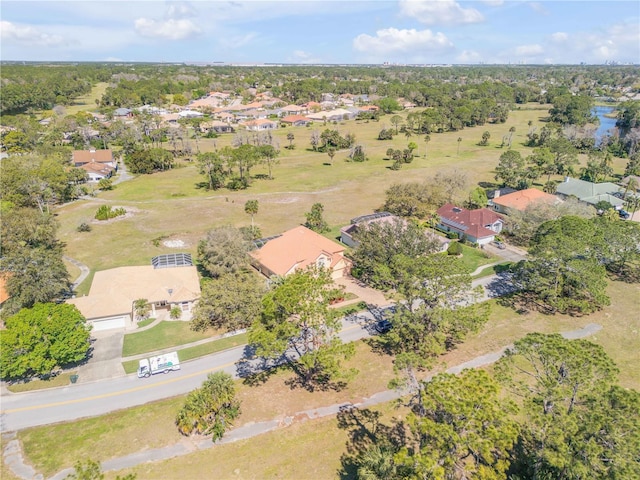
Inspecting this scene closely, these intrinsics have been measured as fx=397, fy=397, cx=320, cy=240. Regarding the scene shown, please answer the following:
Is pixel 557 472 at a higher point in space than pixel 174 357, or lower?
higher

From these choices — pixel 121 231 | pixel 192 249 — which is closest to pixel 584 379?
pixel 192 249

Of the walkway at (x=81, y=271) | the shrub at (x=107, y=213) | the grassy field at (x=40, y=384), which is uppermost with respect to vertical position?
the shrub at (x=107, y=213)

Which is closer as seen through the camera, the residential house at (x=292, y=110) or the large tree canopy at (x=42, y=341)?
the large tree canopy at (x=42, y=341)

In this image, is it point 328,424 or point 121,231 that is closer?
point 328,424

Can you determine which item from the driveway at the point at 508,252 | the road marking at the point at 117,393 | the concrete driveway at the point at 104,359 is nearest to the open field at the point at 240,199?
the concrete driveway at the point at 104,359

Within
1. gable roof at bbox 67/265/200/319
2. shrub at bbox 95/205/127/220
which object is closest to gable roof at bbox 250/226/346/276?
gable roof at bbox 67/265/200/319

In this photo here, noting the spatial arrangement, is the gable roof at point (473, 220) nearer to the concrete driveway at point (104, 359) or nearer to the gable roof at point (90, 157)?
the concrete driveway at point (104, 359)

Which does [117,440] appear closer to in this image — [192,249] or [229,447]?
[229,447]
